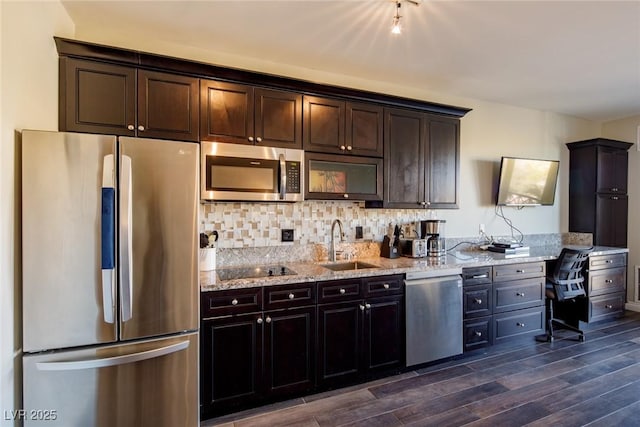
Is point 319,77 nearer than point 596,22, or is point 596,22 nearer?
point 596,22

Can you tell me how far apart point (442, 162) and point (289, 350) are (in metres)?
2.28

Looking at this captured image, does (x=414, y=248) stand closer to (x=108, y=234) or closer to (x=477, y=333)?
(x=477, y=333)

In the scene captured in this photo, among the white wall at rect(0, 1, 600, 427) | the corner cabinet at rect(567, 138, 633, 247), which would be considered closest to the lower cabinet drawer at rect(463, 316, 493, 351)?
the white wall at rect(0, 1, 600, 427)

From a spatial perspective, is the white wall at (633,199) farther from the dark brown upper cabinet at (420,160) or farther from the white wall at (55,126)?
the dark brown upper cabinet at (420,160)

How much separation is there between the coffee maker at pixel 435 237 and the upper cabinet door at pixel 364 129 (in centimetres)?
→ 101

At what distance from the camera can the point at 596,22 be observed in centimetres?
226

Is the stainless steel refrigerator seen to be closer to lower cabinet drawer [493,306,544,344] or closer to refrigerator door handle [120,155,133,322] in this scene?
refrigerator door handle [120,155,133,322]

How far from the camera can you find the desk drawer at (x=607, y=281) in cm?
382

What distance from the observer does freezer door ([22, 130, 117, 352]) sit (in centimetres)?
163

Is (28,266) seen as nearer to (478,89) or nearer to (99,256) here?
(99,256)

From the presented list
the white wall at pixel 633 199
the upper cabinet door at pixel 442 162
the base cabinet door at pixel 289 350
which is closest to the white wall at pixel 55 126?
the white wall at pixel 633 199

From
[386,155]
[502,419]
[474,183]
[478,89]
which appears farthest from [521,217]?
[502,419]

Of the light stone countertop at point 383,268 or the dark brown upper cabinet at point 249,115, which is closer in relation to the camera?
the light stone countertop at point 383,268

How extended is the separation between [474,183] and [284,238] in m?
2.44
